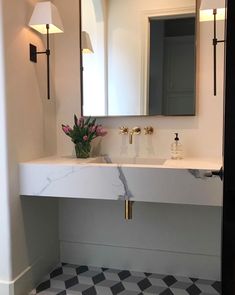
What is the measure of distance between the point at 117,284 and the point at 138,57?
153 cm

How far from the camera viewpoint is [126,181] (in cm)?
167

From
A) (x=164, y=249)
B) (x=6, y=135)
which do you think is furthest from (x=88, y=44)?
(x=164, y=249)

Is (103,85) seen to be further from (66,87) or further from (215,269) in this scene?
(215,269)

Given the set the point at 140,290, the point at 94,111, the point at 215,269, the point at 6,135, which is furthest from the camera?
the point at 94,111

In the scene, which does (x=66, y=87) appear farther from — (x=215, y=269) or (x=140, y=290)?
(x=215, y=269)

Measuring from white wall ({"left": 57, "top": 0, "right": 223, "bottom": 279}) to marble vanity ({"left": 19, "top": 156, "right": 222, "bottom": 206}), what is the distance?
1.06 ft

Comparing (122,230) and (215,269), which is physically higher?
(122,230)

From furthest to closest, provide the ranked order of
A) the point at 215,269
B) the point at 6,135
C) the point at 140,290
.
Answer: the point at 215,269 → the point at 140,290 → the point at 6,135

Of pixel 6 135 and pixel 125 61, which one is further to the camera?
pixel 125 61

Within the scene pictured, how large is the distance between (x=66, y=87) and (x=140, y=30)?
67 cm

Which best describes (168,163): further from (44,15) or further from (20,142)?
(44,15)

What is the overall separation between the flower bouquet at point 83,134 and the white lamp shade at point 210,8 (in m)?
0.97

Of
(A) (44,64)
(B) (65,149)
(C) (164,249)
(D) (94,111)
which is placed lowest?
(C) (164,249)

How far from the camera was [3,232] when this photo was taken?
1744mm
